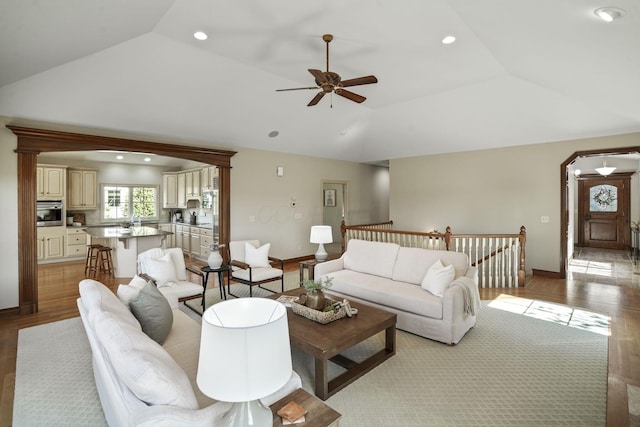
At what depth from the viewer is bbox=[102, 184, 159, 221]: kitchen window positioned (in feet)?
29.1

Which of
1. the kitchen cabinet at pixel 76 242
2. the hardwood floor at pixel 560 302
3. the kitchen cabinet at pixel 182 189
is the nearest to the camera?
the hardwood floor at pixel 560 302

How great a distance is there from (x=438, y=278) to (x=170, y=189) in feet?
27.4

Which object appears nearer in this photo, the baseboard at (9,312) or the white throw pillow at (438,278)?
the white throw pillow at (438,278)

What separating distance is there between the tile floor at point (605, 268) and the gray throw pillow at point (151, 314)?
7019mm

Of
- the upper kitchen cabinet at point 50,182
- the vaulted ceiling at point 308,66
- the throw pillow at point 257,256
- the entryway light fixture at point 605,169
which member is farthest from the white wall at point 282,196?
the entryway light fixture at point 605,169

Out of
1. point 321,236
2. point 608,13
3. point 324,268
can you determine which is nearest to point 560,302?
point 324,268

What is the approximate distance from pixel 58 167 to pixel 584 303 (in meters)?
10.8

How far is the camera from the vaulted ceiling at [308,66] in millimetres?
2701

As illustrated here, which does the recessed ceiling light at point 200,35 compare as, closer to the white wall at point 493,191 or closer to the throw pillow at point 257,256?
the throw pillow at point 257,256

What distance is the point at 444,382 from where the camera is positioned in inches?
106

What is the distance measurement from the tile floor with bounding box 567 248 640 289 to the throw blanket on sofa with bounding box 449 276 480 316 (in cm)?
393

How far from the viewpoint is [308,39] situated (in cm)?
370

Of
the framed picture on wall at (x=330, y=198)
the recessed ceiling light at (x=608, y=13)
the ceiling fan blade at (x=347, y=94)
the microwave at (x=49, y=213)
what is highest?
the recessed ceiling light at (x=608, y=13)

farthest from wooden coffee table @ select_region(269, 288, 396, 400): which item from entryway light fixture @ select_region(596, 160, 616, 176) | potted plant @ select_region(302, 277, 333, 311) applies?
entryway light fixture @ select_region(596, 160, 616, 176)
